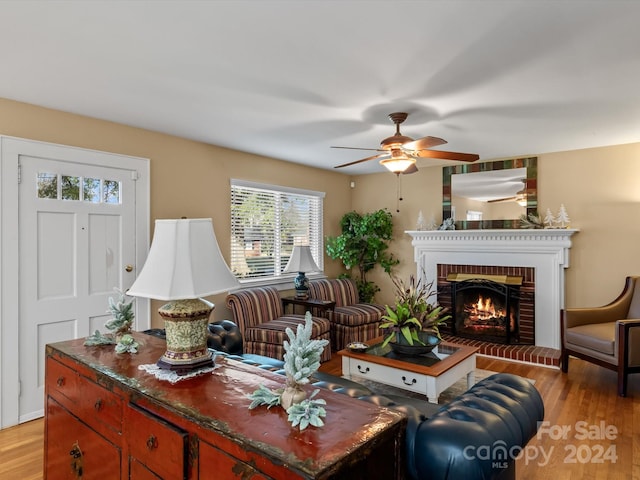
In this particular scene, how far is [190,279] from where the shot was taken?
1.49 metres

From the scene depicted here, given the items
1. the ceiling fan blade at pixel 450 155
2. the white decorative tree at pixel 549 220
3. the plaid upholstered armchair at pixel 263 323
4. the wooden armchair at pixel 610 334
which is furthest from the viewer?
the white decorative tree at pixel 549 220

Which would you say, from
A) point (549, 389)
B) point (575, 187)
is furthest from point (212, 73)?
point (575, 187)

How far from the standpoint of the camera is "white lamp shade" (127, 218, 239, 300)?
58.4 inches

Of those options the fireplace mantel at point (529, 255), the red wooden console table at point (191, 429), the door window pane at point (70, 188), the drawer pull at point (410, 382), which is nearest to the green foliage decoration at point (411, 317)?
the drawer pull at point (410, 382)

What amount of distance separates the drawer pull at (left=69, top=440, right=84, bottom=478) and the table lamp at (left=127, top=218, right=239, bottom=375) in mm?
623

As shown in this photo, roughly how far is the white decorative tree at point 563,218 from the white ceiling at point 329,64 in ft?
3.65

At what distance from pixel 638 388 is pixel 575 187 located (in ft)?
7.59

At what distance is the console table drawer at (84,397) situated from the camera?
1543 mm

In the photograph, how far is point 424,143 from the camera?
2.99 meters

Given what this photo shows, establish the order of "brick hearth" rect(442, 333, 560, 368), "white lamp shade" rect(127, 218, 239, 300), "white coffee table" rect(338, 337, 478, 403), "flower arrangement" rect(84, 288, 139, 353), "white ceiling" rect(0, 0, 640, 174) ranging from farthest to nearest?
"brick hearth" rect(442, 333, 560, 368)
"white coffee table" rect(338, 337, 478, 403)
"flower arrangement" rect(84, 288, 139, 353)
"white ceiling" rect(0, 0, 640, 174)
"white lamp shade" rect(127, 218, 239, 300)

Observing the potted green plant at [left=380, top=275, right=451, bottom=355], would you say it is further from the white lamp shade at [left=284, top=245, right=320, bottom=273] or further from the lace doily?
the lace doily

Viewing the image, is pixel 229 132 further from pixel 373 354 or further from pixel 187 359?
pixel 187 359

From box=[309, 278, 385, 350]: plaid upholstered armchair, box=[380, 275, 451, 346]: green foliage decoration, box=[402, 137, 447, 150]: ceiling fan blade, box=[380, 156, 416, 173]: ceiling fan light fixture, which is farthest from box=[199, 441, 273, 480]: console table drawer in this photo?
box=[309, 278, 385, 350]: plaid upholstered armchair

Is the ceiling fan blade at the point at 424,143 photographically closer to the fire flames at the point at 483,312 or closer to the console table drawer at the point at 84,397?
the console table drawer at the point at 84,397
